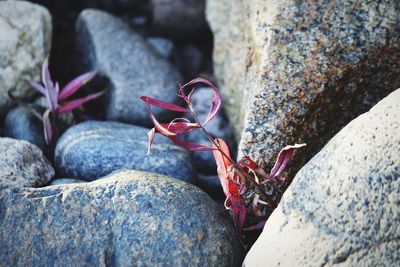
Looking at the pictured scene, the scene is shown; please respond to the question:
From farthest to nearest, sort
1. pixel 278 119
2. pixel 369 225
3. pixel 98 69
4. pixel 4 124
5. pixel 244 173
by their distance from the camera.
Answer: pixel 98 69, pixel 4 124, pixel 278 119, pixel 244 173, pixel 369 225

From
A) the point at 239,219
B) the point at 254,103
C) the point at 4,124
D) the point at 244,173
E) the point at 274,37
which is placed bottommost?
the point at 4,124

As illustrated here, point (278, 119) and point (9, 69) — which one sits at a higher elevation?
point (278, 119)

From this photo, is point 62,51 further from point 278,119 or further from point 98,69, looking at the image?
point 278,119

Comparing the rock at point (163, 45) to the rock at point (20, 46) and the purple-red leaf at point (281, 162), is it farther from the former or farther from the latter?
the purple-red leaf at point (281, 162)

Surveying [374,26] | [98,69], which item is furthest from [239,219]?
[98,69]

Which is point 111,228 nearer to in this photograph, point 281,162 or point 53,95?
point 281,162

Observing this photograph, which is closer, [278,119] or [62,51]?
[278,119]
